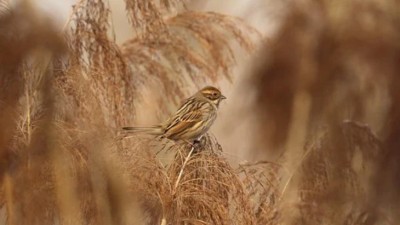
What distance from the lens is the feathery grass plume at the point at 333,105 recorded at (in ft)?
33.9

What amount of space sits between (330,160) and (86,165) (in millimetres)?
2775

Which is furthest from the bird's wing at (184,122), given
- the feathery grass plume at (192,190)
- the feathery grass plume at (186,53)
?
the feathery grass plume at (192,190)

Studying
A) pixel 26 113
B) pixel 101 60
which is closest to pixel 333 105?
pixel 101 60

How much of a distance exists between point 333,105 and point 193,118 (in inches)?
80.1

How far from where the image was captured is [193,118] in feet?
36.3

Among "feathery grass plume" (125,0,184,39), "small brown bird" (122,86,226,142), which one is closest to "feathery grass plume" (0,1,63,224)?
"feathery grass plume" (125,0,184,39)

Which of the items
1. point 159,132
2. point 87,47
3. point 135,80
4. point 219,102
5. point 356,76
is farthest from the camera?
point 356,76

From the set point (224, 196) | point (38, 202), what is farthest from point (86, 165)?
point (224, 196)

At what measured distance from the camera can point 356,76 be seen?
12.4 metres

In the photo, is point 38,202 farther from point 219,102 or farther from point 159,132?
point 219,102

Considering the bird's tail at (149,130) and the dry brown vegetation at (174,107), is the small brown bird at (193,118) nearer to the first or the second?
the bird's tail at (149,130)

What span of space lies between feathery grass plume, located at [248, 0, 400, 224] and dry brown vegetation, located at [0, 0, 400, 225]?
0.06ft

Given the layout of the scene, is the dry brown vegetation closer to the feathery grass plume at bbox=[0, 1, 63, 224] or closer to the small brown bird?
the feathery grass plume at bbox=[0, 1, 63, 224]

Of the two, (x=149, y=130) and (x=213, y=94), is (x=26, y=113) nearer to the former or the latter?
(x=149, y=130)
